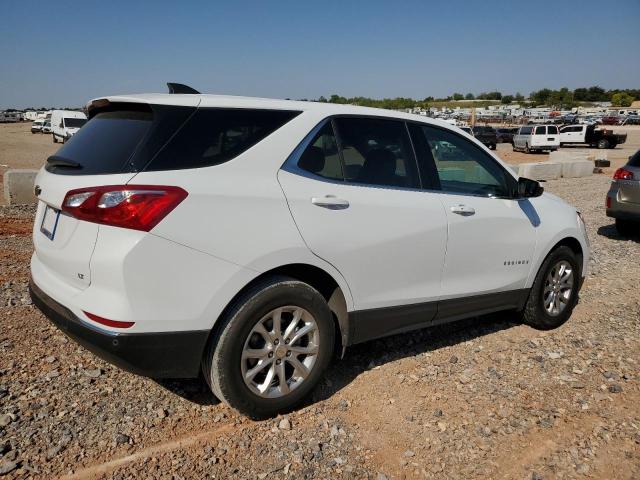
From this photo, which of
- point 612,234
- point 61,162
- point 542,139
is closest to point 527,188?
point 61,162

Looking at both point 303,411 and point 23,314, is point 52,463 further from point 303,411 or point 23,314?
point 23,314

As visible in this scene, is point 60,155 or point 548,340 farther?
point 548,340

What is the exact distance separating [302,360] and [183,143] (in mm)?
1417

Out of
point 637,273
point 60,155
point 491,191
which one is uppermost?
point 60,155

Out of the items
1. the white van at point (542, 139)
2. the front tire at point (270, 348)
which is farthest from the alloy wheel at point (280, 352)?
the white van at point (542, 139)

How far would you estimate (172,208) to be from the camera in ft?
8.44

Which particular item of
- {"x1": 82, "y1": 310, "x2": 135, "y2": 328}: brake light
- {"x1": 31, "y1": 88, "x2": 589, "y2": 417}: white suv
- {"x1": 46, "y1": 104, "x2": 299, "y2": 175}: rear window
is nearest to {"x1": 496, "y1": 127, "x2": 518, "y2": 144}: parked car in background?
{"x1": 31, "y1": 88, "x2": 589, "y2": 417}: white suv

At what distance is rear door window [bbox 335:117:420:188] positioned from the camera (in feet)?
10.9

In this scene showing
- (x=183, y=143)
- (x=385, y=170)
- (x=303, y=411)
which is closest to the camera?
(x=183, y=143)

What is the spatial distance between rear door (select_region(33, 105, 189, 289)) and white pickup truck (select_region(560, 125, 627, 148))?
39.7 m

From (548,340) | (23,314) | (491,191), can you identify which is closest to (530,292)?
(548,340)

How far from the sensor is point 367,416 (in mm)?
3240

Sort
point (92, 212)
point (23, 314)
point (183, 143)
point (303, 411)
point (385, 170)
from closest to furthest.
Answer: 1. point (92, 212)
2. point (183, 143)
3. point (303, 411)
4. point (385, 170)
5. point (23, 314)

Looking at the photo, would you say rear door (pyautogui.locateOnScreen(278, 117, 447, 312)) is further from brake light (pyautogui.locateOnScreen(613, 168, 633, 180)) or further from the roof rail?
brake light (pyautogui.locateOnScreen(613, 168, 633, 180))
